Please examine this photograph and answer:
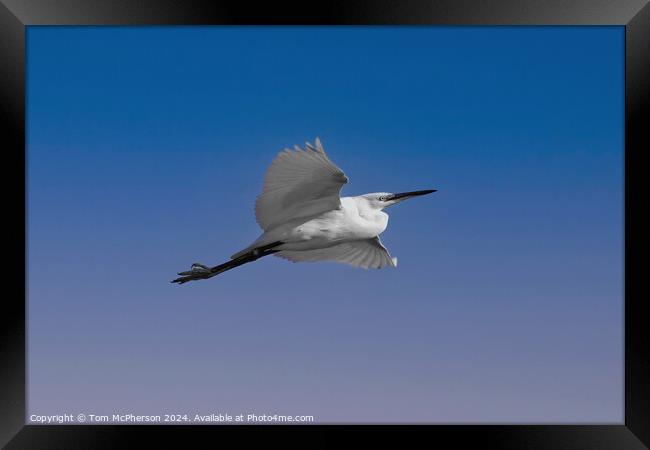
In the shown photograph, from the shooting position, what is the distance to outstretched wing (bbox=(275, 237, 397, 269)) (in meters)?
4.06

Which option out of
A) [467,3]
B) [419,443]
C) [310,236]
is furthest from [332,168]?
[419,443]

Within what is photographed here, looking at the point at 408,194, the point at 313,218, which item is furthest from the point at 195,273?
the point at 408,194

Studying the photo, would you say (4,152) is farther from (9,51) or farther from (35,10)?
(35,10)

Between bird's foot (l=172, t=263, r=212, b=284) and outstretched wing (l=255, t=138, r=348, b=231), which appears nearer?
outstretched wing (l=255, t=138, r=348, b=231)

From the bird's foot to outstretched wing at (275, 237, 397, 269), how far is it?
1.95 feet

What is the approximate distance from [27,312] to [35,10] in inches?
58.9

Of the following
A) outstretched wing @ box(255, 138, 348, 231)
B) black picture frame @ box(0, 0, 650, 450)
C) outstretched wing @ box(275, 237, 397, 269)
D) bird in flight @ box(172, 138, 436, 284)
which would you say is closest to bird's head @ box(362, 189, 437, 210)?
bird in flight @ box(172, 138, 436, 284)

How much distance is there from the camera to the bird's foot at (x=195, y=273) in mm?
4039

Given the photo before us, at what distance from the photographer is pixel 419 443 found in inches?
124

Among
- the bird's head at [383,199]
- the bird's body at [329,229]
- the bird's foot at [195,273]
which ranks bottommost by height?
the bird's foot at [195,273]

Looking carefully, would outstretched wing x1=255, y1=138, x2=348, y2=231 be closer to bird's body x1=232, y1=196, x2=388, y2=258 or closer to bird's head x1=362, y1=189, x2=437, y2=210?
bird's body x1=232, y1=196, x2=388, y2=258

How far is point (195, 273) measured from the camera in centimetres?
405

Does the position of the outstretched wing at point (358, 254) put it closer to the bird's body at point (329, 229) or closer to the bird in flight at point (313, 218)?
the bird in flight at point (313, 218)

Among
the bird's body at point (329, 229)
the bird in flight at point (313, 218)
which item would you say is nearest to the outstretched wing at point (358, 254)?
the bird in flight at point (313, 218)
